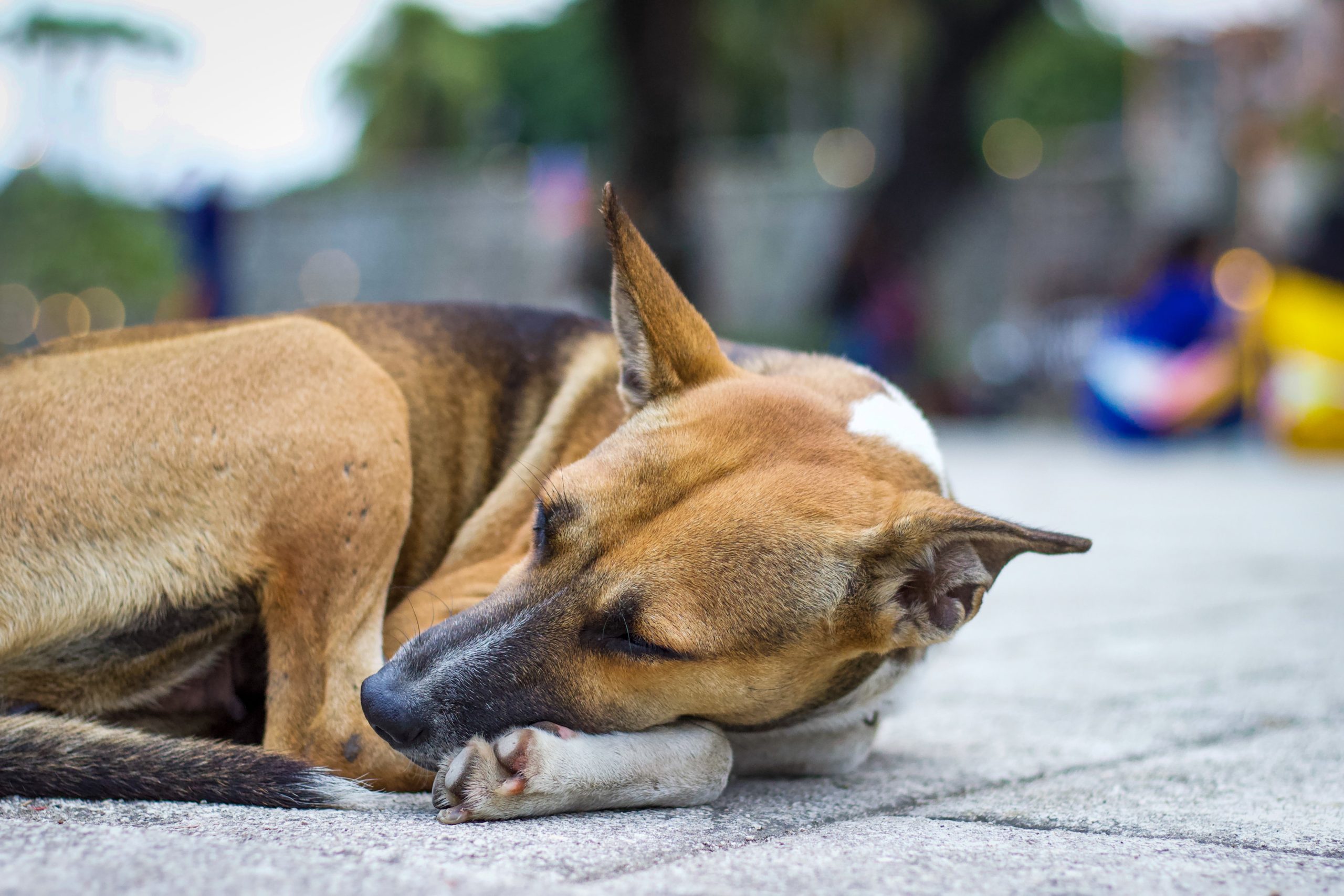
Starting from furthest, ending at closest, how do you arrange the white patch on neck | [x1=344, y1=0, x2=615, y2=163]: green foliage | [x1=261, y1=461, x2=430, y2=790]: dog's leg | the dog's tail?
[x1=344, y1=0, x2=615, y2=163]: green foliage, the white patch on neck, [x1=261, y1=461, x2=430, y2=790]: dog's leg, the dog's tail

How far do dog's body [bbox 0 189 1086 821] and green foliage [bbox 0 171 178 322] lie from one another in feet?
28.5

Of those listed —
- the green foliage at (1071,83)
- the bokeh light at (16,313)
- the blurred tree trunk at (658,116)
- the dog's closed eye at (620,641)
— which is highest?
the green foliage at (1071,83)

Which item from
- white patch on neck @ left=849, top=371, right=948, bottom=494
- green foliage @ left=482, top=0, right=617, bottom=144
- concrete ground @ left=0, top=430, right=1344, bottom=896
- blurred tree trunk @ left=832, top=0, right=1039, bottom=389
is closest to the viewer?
concrete ground @ left=0, top=430, right=1344, bottom=896

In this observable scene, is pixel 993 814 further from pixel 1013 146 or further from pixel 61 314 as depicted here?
pixel 1013 146

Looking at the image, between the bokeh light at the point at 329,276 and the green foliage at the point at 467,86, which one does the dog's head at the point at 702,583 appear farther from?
the green foliage at the point at 467,86

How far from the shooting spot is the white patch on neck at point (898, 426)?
3.15 m

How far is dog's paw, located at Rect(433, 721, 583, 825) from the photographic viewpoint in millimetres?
2400

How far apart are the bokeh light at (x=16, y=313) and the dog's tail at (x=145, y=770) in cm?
1109

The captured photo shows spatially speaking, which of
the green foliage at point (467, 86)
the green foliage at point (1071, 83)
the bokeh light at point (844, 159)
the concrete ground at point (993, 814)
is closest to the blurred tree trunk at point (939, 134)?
the bokeh light at point (844, 159)

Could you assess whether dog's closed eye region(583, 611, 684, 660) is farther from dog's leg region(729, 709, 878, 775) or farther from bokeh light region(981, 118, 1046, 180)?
bokeh light region(981, 118, 1046, 180)

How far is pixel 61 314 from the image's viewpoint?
1254 centimetres

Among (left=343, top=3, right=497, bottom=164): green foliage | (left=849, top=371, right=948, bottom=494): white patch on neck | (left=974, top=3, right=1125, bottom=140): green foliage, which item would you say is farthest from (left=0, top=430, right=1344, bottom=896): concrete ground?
(left=343, top=3, right=497, bottom=164): green foliage

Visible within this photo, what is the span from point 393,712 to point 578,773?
42 cm

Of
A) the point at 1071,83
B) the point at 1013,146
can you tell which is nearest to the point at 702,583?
the point at 1013,146
